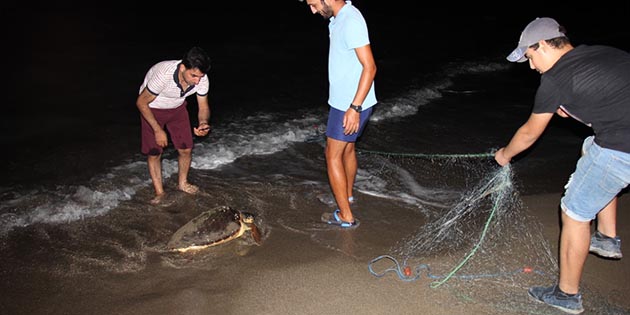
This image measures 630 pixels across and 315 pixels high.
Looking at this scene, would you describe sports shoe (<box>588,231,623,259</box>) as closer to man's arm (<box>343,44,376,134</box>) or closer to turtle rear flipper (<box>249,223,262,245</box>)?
man's arm (<box>343,44,376,134</box>)

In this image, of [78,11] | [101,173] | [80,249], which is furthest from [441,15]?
[80,249]

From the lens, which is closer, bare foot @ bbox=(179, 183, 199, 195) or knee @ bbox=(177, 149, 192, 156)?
knee @ bbox=(177, 149, 192, 156)

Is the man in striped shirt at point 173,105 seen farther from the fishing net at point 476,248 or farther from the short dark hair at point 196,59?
the fishing net at point 476,248

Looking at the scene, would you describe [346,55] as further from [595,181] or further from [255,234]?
[595,181]

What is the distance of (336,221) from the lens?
461 cm

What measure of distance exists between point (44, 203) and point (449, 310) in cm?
427

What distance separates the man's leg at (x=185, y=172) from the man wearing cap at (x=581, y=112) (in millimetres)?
3420

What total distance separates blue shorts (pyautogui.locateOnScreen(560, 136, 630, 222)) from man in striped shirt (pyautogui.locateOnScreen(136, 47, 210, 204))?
3026mm

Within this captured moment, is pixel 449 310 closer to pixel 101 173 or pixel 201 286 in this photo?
pixel 201 286

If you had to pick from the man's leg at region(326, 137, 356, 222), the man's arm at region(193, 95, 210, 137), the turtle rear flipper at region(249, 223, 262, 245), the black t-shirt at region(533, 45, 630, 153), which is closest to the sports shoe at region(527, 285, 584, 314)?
the black t-shirt at region(533, 45, 630, 153)

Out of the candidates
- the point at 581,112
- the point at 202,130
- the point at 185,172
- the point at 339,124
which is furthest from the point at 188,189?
the point at 581,112

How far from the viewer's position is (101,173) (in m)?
6.07

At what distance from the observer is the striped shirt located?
14.6ft

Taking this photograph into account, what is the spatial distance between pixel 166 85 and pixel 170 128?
2.22ft
